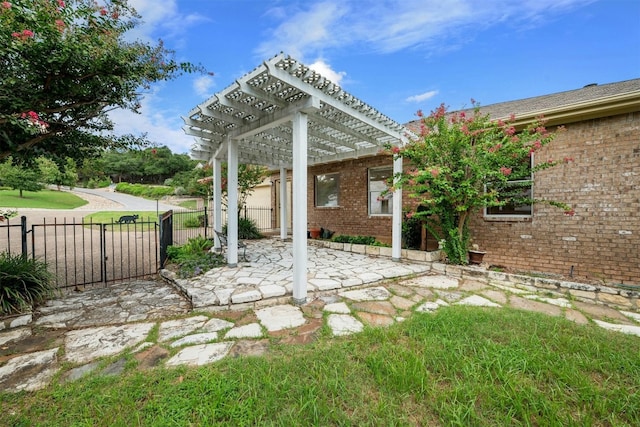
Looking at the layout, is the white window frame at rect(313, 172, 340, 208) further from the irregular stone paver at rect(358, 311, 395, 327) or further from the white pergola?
the irregular stone paver at rect(358, 311, 395, 327)

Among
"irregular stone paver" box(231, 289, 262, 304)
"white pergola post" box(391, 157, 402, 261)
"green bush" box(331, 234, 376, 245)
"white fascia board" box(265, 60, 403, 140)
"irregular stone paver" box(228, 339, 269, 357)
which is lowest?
"irregular stone paver" box(228, 339, 269, 357)

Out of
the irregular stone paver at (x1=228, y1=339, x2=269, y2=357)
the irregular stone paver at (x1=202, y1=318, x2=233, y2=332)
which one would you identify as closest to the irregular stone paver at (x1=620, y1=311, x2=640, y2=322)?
the irregular stone paver at (x1=228, y1=339, x2=269, y2=357)

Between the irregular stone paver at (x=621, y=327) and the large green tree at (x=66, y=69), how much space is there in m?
6.31

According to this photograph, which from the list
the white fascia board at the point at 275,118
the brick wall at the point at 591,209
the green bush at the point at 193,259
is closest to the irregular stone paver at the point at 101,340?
the green bush at the point at 193,259

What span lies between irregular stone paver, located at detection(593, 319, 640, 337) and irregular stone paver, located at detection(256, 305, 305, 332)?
3.41 meters

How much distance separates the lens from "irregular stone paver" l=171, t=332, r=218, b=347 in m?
2.49

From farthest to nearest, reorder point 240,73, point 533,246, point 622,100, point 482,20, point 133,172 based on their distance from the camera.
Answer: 1. point 133,172
2. point 482,20
3. point 533,246
4. point 622,100
5. point 240,73

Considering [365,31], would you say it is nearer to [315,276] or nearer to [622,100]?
[622,100]

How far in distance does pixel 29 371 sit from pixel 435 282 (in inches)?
200

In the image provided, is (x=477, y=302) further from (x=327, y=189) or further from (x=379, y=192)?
(x=327, y=189)

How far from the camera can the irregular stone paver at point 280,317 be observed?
288cm

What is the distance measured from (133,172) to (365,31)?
50.1 metres

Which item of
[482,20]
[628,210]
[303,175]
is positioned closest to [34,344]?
[303,175]

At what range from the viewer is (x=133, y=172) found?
43875 mm
